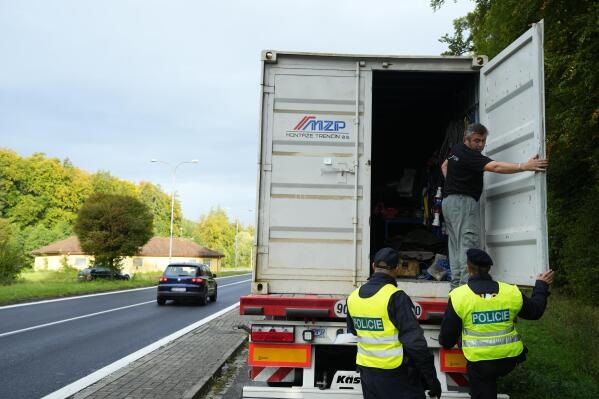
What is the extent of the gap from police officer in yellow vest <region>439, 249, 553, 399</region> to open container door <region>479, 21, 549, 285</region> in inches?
15.9

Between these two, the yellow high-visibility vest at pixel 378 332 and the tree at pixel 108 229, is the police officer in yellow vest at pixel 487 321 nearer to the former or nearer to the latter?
the yellow high-visibility vest at pixel 378 332

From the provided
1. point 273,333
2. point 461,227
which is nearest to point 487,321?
point 461,227

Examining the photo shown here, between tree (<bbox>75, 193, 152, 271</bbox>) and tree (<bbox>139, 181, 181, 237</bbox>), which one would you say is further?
tree (<bbox>139, 181, 181, 237</bbox>)

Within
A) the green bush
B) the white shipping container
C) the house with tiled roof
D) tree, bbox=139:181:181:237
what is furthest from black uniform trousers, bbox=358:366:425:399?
tree, bbox=139:181:181:237

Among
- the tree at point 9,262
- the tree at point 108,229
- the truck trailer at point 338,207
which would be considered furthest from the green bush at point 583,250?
the tree at point 108,229

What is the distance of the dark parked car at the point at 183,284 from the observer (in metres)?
20.2

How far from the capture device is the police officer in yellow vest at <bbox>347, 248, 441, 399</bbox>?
358 cm

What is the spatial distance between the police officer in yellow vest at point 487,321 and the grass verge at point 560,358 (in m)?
2.43

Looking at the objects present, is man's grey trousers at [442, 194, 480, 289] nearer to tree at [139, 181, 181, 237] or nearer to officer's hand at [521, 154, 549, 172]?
officer's hand at [521, 154, 549, 172]

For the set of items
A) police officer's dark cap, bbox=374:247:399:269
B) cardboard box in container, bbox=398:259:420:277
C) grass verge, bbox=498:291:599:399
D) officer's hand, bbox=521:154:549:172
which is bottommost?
grass verge, bbox=498:291:599:399

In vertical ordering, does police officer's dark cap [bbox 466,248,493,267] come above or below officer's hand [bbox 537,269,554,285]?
above

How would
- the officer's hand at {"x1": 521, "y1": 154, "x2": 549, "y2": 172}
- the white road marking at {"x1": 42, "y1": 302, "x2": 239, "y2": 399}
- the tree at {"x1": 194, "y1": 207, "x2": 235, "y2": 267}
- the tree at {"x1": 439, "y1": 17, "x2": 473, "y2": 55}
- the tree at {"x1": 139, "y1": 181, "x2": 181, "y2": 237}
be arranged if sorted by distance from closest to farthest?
the officer's hand at {"x1": 521, "y1": 154, "x2": 549, "y2": 172} < the white road marking at {"x1": 42, "y1": 302, "x2": 239, "y2": 399} < the tree at {"x1": 439, "y1": 17, "x2": 473, "y2": 55} < the tree at {"x1": 139, "y1": 181, "x2": 181, "y2": 237} < the tree at {"x1": 194, "y1": 207, "x2": 235, "y2": 267}

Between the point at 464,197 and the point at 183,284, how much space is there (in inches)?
651

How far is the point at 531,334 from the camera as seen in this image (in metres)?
10.6
